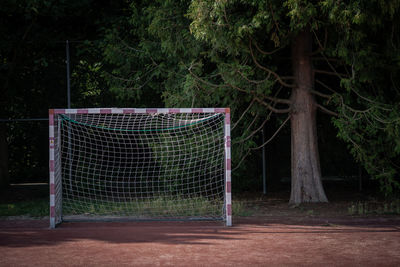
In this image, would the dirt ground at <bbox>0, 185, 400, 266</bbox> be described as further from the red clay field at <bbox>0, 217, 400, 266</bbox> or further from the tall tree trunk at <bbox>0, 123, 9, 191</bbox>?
the tall tree trunk at <bbox>0, 123, 9, 191</bbox>

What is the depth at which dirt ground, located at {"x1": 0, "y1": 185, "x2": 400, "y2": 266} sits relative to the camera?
20.6 ft

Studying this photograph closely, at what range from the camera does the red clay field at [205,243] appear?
6.26 meters

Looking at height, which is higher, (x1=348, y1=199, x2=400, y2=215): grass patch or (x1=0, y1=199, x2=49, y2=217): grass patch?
(x1=0, y1=199, x2=49, y2=217): grass patch

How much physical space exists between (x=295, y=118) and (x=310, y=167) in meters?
1.27

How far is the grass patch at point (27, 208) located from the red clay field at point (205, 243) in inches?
33.7

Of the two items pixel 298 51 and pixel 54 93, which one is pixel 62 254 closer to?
pixel 298 51

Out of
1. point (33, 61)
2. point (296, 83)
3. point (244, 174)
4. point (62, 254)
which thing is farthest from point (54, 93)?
point (62, 254)

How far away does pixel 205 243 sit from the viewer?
24.3ft

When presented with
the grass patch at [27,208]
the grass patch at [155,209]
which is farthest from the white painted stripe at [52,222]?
the grass patch at [27,208]

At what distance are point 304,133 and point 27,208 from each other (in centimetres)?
698

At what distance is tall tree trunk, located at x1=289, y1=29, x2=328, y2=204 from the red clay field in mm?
2160

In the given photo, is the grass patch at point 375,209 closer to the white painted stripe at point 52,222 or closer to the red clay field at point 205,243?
the red clay field at point 205,243

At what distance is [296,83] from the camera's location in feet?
38.5

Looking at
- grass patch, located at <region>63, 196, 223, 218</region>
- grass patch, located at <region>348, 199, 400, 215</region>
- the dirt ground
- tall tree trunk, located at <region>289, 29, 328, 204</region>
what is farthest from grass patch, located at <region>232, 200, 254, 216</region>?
grass patch, located at <region>348, 199, 400, 215</region>
